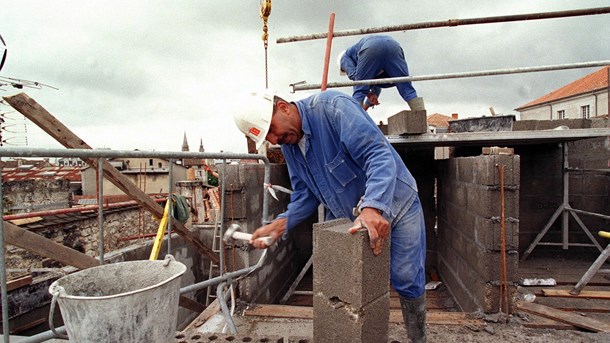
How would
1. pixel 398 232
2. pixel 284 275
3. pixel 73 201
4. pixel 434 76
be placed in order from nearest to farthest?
pixel 398 232 → pixel 434 76 → pixel 284 275 → pixel 73 201

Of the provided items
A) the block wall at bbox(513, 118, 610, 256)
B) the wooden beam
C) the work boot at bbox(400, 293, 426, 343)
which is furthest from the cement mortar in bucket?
the block wall at bbox(513, 118, 610, 256)

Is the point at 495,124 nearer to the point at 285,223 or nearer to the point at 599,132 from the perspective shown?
the point at 599,132

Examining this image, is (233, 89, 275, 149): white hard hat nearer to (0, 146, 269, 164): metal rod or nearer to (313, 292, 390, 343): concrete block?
(0, 146, 269, 164): metal rod

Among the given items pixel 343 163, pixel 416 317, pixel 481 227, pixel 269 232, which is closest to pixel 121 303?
pixel 269 232

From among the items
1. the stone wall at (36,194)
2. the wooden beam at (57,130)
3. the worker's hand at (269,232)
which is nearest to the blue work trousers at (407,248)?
the worker's hand at (269,232)

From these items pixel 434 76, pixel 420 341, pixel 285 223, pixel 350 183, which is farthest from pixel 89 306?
pixel 434 76

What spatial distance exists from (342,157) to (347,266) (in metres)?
0.71

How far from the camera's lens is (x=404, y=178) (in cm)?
233

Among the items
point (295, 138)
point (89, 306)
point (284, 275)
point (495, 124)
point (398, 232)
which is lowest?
point (284, 275)

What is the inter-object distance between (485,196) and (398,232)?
1.48 meters

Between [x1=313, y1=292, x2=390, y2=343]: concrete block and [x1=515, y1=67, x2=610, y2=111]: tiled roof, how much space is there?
128 ft

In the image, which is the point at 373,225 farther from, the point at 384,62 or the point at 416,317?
the point at 384,62

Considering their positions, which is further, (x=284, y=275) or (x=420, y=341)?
(x=284, y=275)

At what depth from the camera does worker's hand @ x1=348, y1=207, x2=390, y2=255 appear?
1.83m
